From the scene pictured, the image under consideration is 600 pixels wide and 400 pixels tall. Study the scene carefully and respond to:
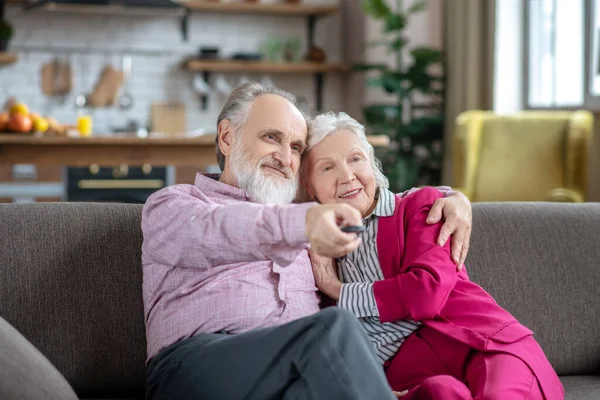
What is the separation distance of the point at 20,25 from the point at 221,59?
1626 mm

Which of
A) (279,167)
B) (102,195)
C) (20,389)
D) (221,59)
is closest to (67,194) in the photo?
(102,195)

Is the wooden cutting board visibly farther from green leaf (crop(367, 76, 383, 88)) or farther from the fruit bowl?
the fruit bowl

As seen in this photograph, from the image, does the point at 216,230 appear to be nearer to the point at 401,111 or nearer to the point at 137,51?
the point at 401,111

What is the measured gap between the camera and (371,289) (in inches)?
69.9

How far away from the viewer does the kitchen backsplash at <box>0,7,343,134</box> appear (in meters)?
6.66

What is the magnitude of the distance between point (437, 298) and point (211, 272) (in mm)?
480

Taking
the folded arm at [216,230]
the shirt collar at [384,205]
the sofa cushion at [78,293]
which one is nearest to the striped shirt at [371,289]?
the shirt collar at [384,205]

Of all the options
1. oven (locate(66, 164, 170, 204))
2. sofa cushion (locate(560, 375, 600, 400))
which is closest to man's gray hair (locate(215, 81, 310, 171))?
sofa cushion (locate(560, 375, 600, 400))

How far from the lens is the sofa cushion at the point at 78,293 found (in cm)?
189

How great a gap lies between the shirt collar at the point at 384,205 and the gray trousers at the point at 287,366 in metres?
0.45

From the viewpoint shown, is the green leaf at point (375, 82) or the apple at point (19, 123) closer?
the apple at point (19, 123)

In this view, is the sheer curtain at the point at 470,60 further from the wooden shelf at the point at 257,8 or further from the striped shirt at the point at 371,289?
the striped shirt at the point at 371,289

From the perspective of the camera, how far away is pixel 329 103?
7.27 metres

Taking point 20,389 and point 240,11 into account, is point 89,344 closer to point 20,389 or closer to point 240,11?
point 20,389
